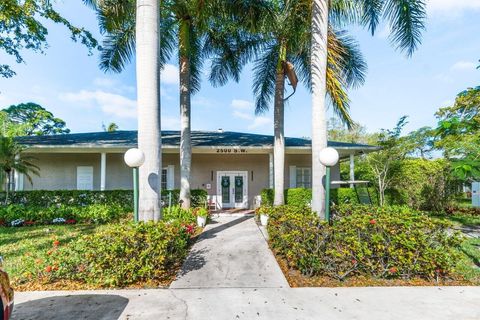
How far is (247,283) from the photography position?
4.23 meters

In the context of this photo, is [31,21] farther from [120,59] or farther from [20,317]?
[20,317]

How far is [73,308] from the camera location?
338cm

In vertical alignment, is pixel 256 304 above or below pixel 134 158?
below

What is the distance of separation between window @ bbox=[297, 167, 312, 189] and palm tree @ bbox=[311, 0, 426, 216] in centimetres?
779

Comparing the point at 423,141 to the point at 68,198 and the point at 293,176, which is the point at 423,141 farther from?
the point at 68,198

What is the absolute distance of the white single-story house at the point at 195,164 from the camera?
12234mm

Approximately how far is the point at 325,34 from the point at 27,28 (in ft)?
45.2

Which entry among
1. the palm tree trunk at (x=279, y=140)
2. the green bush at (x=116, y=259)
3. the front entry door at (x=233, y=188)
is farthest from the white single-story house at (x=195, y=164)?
the green bush at (x=116, y=259)

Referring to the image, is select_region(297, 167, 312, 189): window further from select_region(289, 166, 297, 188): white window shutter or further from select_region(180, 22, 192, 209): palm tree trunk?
select_region(180, 22, 192, 209): palm tree trunk

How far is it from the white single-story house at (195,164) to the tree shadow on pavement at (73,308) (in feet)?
28.5

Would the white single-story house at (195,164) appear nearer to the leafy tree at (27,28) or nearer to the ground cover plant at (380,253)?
the leafy tree at (27,28)

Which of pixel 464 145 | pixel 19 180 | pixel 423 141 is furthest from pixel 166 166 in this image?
pixel 423 141

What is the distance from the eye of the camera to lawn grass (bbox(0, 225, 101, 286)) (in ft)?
14.5

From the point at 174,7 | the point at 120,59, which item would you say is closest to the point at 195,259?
the point at 174,7
